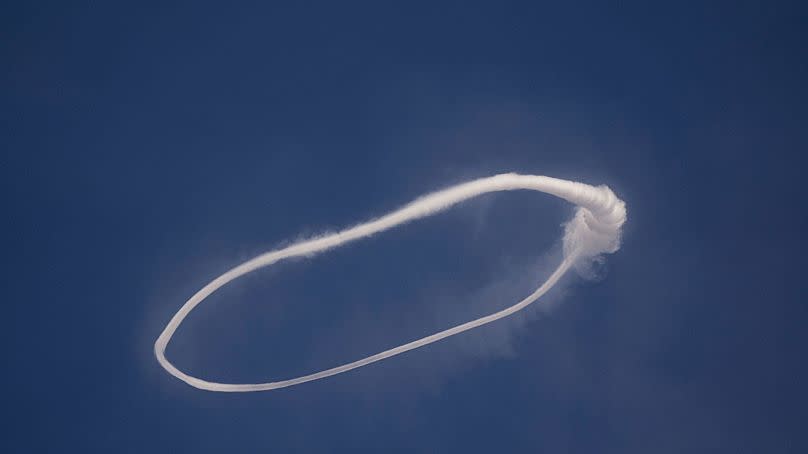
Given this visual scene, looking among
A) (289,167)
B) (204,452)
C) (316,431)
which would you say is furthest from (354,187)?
(204,452)

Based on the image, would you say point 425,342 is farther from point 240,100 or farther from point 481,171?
point 240,100

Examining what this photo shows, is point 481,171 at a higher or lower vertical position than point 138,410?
higher

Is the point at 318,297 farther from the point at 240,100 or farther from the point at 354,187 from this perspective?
the point at 240,100

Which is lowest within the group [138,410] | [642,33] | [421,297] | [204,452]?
[204,452]

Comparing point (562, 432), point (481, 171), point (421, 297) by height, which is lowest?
point (562, 432)

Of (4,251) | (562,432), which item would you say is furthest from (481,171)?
(4,251)

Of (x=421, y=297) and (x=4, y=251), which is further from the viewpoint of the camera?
(x=421, y=297)
